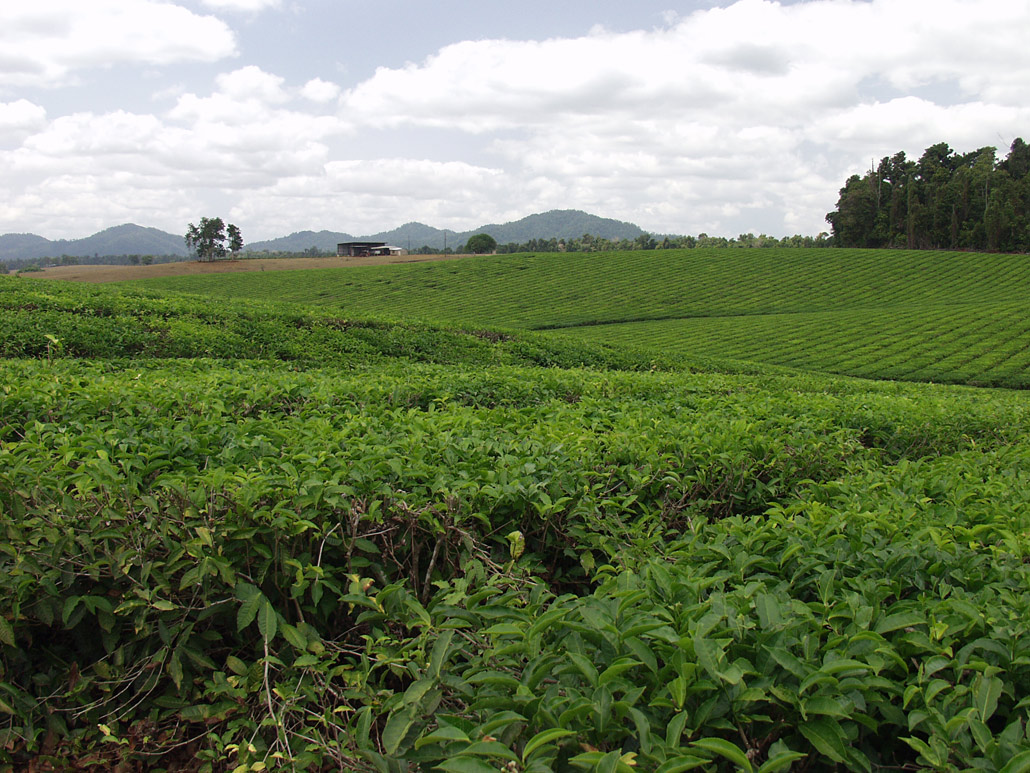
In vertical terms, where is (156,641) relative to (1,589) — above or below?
below

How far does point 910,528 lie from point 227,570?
132 inches

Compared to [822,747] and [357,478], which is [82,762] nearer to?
[357,478]

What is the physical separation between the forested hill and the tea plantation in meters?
87.0

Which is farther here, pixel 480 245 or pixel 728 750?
pixel 480 245

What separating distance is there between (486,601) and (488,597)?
0.06 metres

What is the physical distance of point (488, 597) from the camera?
2775 millimetres

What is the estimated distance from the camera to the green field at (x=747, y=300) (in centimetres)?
3055

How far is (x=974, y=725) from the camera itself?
5.75ft

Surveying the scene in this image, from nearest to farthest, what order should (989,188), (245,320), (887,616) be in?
(887,616) < (245,320) < (989,188)

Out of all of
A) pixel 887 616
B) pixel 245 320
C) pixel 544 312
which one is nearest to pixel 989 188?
pixel 544 312

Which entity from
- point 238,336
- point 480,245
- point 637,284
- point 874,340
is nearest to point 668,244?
point 480,245

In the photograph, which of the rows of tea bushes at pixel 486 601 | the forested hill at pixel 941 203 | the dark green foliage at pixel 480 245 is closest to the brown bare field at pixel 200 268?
the dark green foliage at pixel 480 245

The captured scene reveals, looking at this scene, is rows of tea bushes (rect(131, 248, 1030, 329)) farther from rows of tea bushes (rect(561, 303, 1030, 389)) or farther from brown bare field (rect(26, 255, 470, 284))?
brown bare field (rect(26, 255, 470, 284))

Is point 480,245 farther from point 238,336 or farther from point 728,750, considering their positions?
point 728,750
